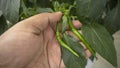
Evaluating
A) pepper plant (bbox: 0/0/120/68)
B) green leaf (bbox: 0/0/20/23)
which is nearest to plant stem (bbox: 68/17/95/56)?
pepper plant (bbox: 0/0/120/68)

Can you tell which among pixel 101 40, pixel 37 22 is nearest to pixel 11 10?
pixel 37 22

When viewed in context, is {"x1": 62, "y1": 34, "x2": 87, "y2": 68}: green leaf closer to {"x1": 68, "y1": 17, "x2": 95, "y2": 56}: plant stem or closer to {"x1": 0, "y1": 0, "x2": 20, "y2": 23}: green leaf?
{"x1": 68, "y1": 17, "x2": 95, "y2": 56}: plant stem

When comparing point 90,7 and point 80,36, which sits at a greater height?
point 90,7

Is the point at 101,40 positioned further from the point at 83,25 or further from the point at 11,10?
the point at 11,10

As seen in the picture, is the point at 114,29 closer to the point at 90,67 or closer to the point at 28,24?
the point at 28,24

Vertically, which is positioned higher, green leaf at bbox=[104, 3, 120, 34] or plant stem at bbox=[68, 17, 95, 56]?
green leaf at bbox=[104, 3, 120, 34]

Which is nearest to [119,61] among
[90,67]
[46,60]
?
[90,67]

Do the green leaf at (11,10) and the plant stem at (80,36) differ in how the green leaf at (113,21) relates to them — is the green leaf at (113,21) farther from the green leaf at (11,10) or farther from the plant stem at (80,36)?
the green leaf at (11,10)
